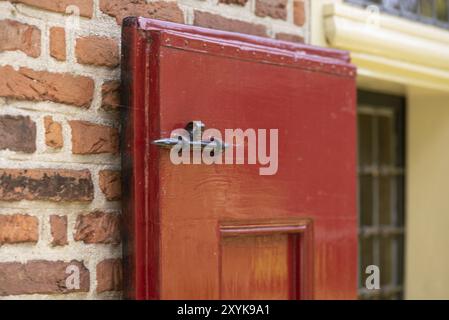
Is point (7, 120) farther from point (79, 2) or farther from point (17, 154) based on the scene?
point (79, 2)

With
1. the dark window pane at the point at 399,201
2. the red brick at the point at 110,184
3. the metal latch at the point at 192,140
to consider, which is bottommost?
the dark window pane at the point at 399,201

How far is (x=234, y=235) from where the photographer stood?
1930 millimetres

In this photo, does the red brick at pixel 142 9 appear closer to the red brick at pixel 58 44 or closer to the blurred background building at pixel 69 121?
the blurred background building at pixel 69 121

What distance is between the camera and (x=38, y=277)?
1689 mm

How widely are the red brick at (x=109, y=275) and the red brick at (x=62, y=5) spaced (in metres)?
0.57

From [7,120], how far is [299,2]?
104 cm

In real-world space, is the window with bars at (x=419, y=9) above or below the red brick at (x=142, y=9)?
above

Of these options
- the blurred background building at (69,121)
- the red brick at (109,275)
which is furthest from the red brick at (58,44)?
the red brick at (109,275)

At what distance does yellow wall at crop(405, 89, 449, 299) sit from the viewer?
10.3 feet

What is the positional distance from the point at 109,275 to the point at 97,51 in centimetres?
52

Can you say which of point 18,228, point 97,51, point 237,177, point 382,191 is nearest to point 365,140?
point 382,191

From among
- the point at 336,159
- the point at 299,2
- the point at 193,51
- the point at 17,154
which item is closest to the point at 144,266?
the point at 17,154

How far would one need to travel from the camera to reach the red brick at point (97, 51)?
178 cm

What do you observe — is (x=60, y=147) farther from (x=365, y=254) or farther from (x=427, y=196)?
(x=427, y=196)
